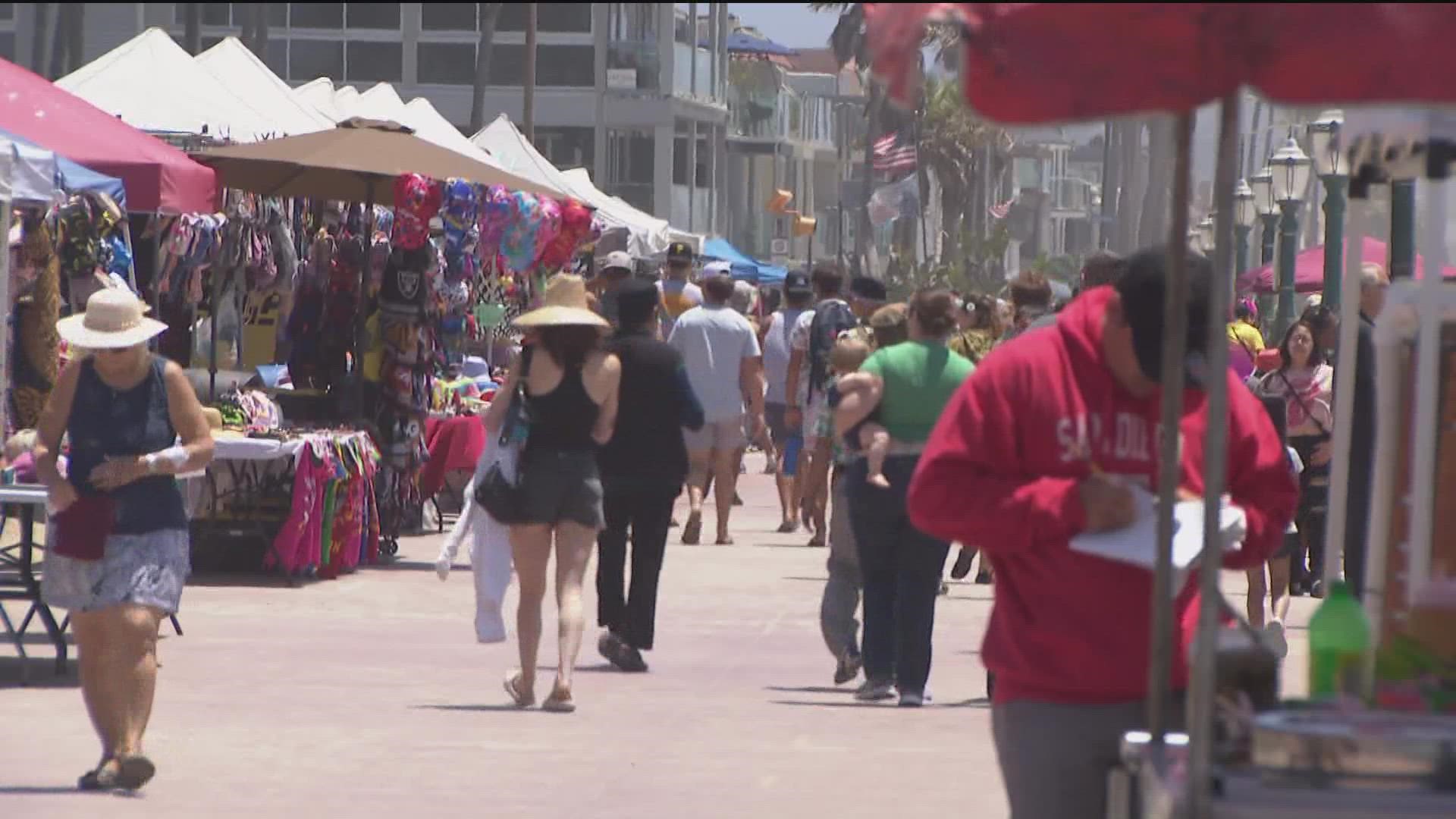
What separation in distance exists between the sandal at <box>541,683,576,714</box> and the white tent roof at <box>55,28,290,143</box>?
9986 mm

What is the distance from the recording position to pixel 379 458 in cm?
1608

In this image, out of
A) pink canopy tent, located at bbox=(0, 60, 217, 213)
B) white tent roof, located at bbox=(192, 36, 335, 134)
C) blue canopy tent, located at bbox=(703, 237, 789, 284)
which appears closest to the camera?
pink canopy tent, located at bbox=(0, 60, 217, 213)

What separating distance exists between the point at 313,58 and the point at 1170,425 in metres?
54.6

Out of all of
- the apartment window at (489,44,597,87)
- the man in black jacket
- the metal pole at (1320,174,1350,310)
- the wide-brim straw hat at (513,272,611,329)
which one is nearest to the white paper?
the man in black jacket

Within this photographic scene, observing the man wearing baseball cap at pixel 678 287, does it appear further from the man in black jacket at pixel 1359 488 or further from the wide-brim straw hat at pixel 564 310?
the man in black jacket at pixel 1359 488

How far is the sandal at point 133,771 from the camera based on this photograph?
827 cm

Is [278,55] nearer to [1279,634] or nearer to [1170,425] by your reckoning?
[1279,634]

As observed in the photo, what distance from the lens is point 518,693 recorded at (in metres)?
10.4

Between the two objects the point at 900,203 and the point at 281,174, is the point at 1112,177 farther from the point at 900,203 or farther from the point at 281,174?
the point at 281,174

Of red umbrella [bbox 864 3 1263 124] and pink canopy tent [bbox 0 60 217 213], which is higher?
red umbrella [bbox 864 3 1263 124]

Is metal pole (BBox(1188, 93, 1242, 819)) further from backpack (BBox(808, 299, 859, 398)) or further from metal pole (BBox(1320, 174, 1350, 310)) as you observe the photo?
metal pole (BBox(1320, 174, 1350, 310))

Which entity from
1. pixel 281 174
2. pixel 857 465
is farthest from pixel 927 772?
pixel 281 174

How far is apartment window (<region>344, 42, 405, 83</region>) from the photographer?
58594mm

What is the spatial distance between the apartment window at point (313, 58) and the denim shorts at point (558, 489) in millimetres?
47688
